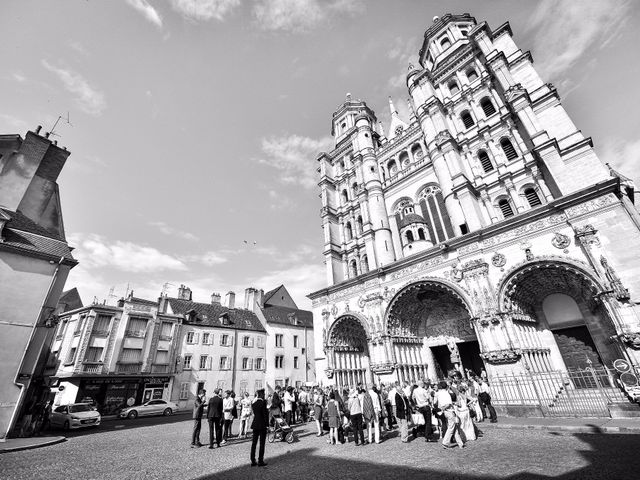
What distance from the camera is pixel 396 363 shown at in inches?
659

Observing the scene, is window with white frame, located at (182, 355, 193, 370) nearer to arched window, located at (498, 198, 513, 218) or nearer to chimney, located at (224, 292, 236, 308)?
chimney, located at (224, 292, 236, 308)

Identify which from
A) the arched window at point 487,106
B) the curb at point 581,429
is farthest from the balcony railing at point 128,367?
the arched window at point 487,106

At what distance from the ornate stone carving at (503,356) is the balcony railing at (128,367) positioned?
27.2 meters

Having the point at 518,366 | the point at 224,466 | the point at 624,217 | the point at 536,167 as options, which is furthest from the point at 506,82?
the point at 224,466

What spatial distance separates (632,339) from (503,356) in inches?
166

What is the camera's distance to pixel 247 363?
3020 centimetres

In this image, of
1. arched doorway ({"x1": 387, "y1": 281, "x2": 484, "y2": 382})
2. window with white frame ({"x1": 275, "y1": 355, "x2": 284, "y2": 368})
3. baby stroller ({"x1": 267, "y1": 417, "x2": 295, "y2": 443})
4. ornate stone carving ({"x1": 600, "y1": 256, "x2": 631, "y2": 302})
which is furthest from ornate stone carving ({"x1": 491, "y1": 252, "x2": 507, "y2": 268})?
window with white frame ({"x1": 275, "y1": 355, "x2": 284, "y2": 368})

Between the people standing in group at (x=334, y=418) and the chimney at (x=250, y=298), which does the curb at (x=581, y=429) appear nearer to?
the people standing in group at (x=334, y=418)

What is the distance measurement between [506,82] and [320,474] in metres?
23.1

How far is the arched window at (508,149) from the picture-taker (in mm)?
17402

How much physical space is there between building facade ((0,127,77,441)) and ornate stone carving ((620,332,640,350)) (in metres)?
22.3

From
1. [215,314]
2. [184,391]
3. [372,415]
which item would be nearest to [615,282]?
[372,415]

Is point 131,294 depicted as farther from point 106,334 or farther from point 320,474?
point 320,474

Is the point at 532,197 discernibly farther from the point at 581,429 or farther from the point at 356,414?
the point at 356,414
